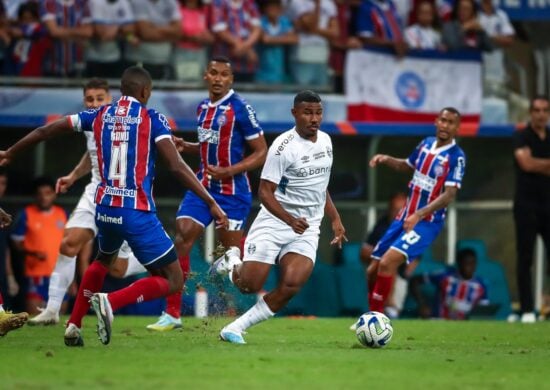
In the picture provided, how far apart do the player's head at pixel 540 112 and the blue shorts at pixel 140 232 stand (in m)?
7.60

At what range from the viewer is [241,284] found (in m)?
12.1

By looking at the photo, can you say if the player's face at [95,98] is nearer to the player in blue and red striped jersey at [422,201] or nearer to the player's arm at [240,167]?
the player's arm at [240,167]

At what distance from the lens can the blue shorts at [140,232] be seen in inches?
435

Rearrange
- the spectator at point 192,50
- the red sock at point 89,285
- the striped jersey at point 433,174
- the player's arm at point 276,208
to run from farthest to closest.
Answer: the spectator at point 192,50, the striped jersey at point 433,174, the player's arm at point 276,208, the red sock at point 89,285

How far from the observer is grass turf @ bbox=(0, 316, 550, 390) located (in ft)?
30.3

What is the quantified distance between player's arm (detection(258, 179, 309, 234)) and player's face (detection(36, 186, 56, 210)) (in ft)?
22.4

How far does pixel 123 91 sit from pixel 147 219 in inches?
40.1

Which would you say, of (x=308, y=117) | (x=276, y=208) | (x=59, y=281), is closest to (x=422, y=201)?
(x=308, y=117)

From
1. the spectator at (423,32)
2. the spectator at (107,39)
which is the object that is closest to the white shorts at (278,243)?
the spectator at (107,39)

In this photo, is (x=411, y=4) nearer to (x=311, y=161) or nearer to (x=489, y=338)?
(x=489, y=338)

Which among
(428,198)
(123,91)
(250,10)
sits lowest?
(428,198)

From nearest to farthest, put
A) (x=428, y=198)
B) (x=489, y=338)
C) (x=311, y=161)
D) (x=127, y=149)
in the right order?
(x=127, y=149), (x=311, y=161), (x=489, y=338), (x=428, y=198)

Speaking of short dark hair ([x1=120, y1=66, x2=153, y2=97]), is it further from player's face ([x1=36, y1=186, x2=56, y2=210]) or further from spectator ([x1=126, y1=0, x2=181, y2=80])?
spectator ([x1=126, y1=0, x2=181, y2=80])

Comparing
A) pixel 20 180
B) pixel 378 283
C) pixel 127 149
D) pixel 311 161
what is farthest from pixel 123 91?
pixel 20 180
